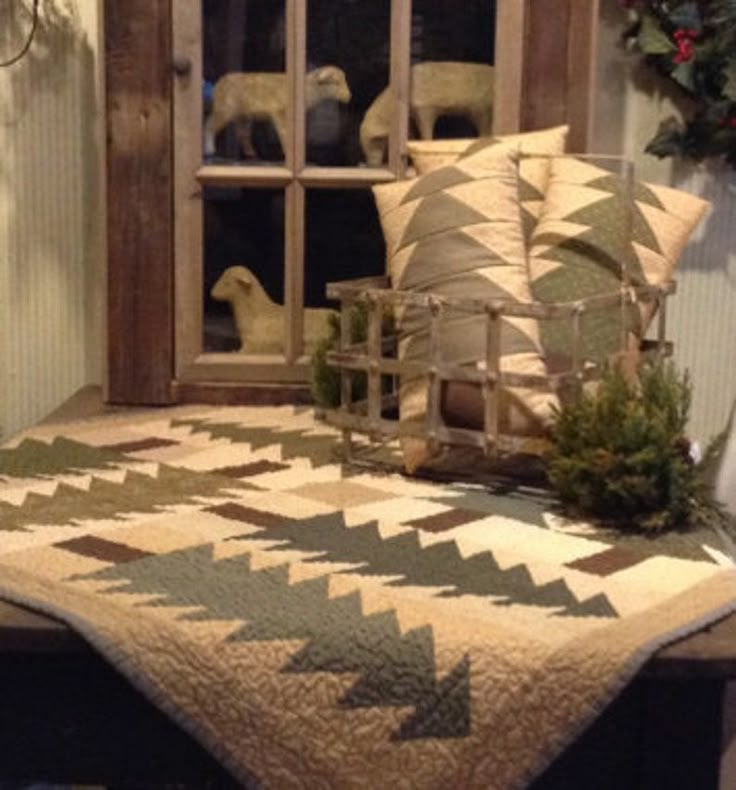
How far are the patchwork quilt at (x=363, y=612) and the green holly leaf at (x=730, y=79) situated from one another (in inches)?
26.6

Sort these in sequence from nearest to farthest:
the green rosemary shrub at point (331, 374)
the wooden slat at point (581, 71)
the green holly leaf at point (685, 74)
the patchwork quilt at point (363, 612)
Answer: the patchwork quilt at point (363, 612), the green rosemary shrub at point (331, 374), the wooden slat at point (581, 71), the green holly leaf at point (685, 74)

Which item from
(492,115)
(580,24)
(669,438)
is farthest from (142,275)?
(669,438)

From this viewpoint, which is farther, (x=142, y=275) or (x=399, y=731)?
(x=142, y=275)

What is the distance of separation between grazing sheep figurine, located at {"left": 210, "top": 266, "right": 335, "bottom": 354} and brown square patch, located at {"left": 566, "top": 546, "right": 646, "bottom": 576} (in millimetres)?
631

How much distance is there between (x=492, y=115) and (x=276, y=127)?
25cm

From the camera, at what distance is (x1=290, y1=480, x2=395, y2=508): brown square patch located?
1243 millimetres

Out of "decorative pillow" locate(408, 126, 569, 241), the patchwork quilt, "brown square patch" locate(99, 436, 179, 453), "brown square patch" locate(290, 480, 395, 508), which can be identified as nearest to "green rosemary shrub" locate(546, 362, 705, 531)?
the patchwork quilt

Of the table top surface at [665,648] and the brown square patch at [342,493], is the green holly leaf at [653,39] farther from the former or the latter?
the table top surface at [665,648]

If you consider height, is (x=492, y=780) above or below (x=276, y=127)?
below

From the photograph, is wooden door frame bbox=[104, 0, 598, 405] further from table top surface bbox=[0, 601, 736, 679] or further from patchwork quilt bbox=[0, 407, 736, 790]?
table top surface bbox=[0, 601, 736, 679]

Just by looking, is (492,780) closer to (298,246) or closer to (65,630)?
(65,630)

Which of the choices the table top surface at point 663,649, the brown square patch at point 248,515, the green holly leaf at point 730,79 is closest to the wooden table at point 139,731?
the table top surface at point 663,649

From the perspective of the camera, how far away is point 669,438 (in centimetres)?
115

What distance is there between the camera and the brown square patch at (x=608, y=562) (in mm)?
1072
